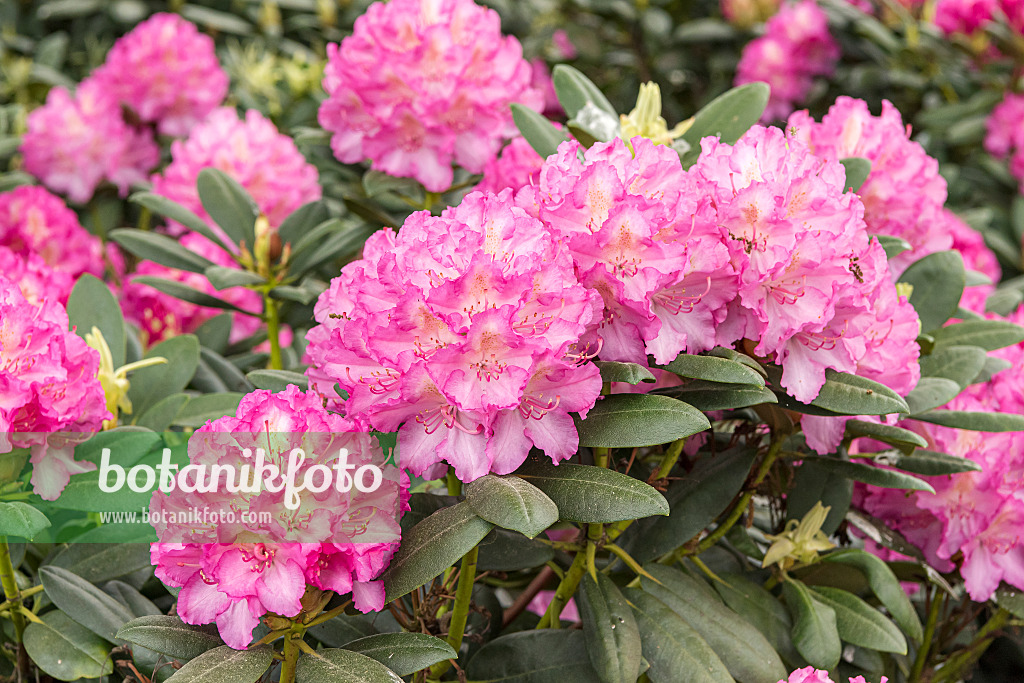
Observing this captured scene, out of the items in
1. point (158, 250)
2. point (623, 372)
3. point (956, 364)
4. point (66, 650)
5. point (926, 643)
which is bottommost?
point (926, 643)

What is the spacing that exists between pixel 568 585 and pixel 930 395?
1.42 ft

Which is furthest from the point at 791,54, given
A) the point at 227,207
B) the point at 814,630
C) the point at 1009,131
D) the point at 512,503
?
the point at 512,503

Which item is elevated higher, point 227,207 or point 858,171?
point 858,171

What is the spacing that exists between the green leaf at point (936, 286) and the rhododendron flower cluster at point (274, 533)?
0.74 metres

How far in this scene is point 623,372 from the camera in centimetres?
78

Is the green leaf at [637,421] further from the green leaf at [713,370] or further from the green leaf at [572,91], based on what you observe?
the green leaf at [572,91]

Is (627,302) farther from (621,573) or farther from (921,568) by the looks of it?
(921,568)

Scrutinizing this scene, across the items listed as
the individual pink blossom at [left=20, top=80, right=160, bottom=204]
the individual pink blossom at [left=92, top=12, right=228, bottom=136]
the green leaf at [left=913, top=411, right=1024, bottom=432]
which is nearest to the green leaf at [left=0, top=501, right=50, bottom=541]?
the green leaf at [left=913, top=411, right=1024, bottom=432]

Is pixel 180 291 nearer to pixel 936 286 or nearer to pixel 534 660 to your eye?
pixel 534 660

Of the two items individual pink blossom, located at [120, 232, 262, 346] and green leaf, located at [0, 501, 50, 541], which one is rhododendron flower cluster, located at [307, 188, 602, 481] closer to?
green leaf, located at [0, 501, 50, 541]

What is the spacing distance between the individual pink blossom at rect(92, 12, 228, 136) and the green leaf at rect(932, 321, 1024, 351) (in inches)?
69.4

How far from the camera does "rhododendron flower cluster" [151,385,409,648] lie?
725 millimetres

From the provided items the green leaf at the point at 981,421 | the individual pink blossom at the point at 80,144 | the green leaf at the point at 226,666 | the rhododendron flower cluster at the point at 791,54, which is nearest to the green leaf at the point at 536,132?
the green leaf at the point at 981,421

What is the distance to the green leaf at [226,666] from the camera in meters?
0.73
